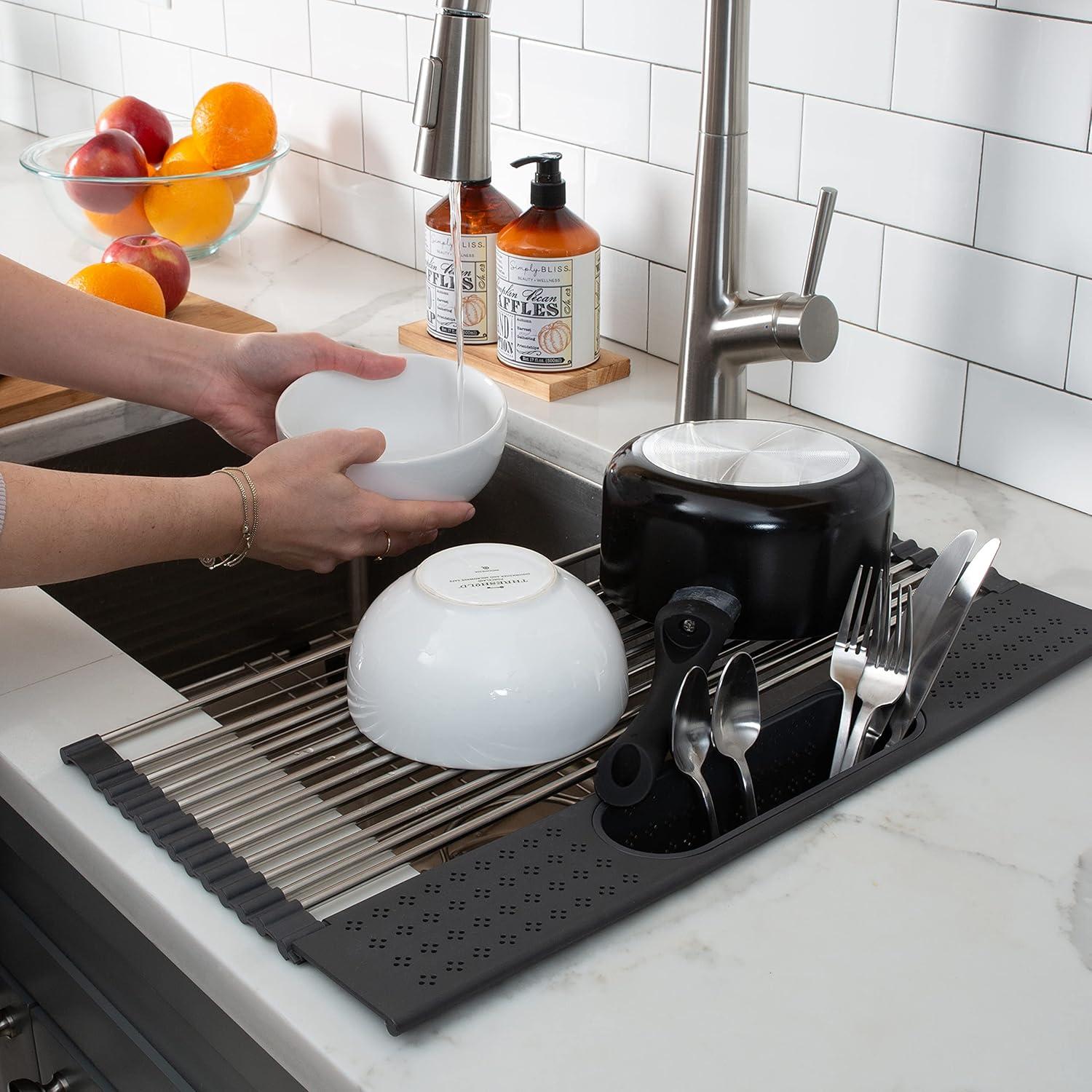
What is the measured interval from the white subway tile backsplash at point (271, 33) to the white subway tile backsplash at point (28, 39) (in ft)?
1.71

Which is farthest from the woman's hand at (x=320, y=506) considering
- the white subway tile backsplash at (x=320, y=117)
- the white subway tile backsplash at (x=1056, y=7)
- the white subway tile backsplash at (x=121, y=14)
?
the white subway tile backsplash at (x=121, y=14)

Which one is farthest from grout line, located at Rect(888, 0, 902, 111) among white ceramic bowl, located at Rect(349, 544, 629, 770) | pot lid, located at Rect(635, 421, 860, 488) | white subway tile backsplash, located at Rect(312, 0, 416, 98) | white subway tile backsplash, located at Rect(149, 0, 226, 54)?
white subway tile backsplash, located at Rect(149, 0, 226, 54)

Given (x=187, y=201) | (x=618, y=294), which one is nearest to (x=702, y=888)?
(x=618, y=294)

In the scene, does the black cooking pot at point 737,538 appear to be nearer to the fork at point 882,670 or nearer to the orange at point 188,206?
the fork at point 882,670

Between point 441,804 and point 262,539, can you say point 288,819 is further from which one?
point 262,539

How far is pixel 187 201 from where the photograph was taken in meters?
1.56

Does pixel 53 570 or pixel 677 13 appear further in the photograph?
pixel 677 13

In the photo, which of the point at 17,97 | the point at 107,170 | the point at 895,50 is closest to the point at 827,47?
the point at 895,50

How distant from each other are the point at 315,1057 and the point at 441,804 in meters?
0.18

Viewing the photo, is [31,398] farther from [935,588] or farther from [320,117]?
[935,588]

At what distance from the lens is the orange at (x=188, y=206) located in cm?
156

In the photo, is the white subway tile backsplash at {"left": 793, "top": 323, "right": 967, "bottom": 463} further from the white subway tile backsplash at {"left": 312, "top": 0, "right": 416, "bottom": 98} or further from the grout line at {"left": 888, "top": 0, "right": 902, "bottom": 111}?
the white subway tile backsplash at {"left": 312, "top": 0, "right": 416, "bottom": 98}

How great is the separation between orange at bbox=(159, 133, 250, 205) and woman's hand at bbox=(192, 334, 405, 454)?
53cm

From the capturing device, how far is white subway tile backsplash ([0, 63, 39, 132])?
2.26 meters
